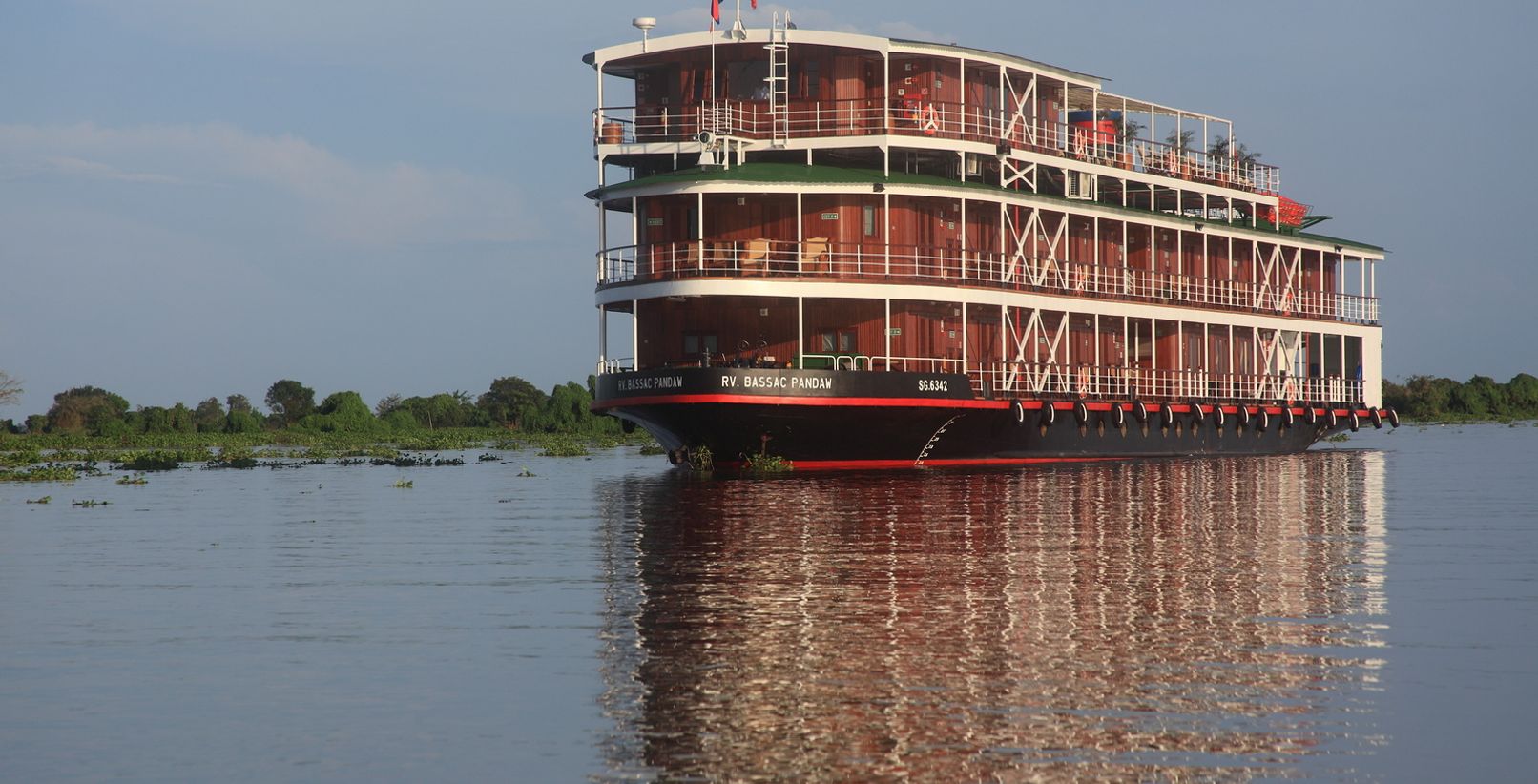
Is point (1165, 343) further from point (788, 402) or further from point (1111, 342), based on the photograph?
point (788, 402)

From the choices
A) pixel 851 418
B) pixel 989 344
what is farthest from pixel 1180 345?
pixel 851 418

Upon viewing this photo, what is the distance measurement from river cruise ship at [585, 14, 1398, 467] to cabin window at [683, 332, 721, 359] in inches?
1.7

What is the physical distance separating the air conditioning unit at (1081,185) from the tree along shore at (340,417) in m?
25.7

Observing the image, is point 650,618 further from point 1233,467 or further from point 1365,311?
point 1365,311

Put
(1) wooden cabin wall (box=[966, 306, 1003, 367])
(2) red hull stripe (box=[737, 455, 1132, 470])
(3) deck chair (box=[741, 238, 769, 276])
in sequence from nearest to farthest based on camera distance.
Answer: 1. (2) red hull stripe (box=[737, 455, 1132, 470])
2. (3) deck chair (box=[741, 238, 769, 276])
3. (1) wooden cabin wall (box=[966, 306, 1003, 367])

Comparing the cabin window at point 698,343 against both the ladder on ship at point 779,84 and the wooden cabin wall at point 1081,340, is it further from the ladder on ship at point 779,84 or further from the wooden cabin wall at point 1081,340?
the wooden cabin wall at point 1081,340

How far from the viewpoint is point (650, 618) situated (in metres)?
12.5

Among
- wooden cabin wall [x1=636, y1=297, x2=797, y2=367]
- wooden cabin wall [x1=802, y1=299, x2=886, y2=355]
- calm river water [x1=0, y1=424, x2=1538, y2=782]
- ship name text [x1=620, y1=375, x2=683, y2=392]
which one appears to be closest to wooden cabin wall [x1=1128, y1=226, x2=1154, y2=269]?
wooden cabin wall [x1=802, y1=299, x2=886, y2=355]

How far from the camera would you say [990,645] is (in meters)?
11.0

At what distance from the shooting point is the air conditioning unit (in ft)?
146

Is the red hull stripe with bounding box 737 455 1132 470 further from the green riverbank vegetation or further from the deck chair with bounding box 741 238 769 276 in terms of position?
the green riverbank vegetation

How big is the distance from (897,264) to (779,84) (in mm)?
5956

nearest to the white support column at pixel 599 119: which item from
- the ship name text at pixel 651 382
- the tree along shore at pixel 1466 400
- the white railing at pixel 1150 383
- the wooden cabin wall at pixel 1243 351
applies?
the ship name text at pixel 651 382

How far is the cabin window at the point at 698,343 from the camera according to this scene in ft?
123
